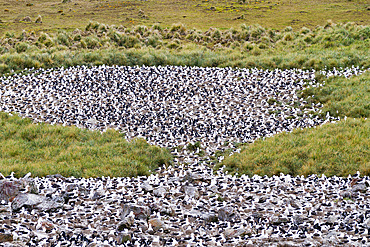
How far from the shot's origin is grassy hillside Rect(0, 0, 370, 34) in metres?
42.1

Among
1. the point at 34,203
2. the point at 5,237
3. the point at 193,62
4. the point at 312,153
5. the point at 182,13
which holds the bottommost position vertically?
the point at 312,153

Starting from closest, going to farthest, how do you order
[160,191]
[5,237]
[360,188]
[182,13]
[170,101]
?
[5,237]
[360,188]
[160,191]
[170,101]
[182,13]

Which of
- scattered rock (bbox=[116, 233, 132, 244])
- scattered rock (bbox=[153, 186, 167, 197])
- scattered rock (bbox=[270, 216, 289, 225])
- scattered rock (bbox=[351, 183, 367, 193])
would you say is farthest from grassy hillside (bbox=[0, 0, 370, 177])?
scattered rock (bbox=[116, 233, 132, 244])

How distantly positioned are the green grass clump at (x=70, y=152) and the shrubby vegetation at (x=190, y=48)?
24.6ft

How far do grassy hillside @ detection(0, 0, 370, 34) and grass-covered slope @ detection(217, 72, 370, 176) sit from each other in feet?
89.5

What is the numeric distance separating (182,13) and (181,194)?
43962 millimetres

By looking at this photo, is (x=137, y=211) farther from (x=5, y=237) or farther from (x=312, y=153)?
(x=312, y=153)

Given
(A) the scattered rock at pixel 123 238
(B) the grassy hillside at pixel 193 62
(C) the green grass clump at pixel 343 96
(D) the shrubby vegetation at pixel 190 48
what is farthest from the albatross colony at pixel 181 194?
(D) the shrubby vegetation at pixel 190 48

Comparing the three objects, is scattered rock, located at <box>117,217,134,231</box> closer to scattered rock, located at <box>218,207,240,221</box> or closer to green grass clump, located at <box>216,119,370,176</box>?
scattered rock, located at <box>218,207,240,221</box>

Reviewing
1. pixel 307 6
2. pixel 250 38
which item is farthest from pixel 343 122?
pixel 307 6

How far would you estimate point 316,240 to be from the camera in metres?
7.79

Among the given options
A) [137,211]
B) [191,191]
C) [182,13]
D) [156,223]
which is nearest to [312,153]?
[191,191]

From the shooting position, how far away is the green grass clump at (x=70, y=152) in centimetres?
1166

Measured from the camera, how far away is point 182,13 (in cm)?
5084
